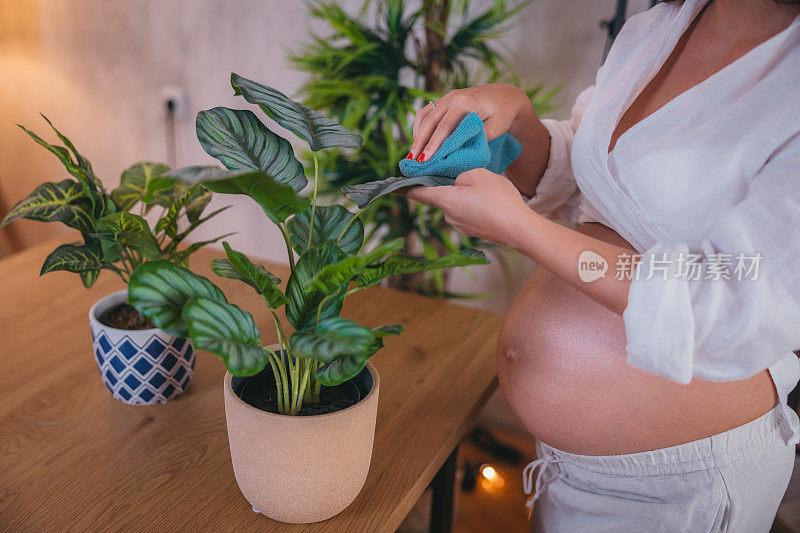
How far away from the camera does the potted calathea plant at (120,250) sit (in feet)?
2.58

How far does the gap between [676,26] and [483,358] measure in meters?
0.64

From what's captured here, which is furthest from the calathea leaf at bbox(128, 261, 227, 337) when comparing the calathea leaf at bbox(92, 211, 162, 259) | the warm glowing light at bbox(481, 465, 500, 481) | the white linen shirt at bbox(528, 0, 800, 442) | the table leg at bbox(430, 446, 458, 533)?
the warm glowing light at bbox(481, 465, 500, 481)

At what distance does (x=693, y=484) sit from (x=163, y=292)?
0.72 metres

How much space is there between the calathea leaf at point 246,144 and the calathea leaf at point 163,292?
0.13 m

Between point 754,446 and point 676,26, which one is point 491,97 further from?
point 754,446

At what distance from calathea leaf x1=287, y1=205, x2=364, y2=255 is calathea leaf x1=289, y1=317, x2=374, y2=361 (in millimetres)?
173

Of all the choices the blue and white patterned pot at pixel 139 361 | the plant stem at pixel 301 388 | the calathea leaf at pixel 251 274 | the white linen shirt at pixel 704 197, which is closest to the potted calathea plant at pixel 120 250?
the blue and white patterned pot at pixel 139 361

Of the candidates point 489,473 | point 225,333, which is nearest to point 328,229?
point 225,333

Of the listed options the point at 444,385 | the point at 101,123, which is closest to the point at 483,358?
the point at 444,385

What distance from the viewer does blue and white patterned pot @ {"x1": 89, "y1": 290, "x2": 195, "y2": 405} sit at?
0.83 metres

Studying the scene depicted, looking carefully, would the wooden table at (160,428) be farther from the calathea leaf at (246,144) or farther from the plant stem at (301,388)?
the calathea leaf at (246,144)

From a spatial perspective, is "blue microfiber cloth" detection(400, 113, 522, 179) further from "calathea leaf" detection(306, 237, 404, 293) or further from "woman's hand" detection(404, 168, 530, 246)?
"calathea leaf" detection(306, 237, 404, 293)

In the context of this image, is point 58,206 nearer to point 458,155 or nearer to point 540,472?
point 458,155

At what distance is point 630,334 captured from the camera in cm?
61
